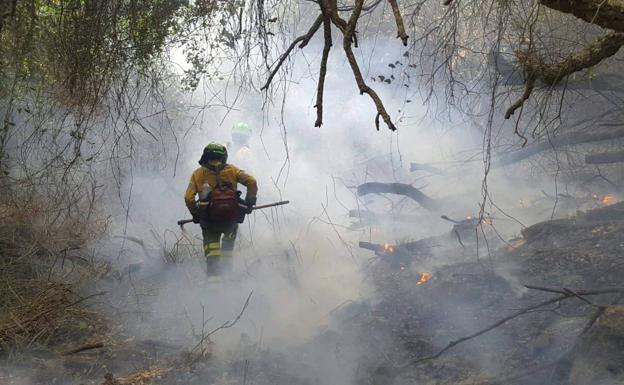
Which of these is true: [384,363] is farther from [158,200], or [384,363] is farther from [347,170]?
[347,170]

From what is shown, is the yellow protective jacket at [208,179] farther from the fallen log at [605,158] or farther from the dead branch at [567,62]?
the fallen log at [605,158]

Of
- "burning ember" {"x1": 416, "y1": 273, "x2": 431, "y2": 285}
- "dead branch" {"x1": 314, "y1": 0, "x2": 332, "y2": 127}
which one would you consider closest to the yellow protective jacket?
"burning ember" {"x1": 416, "y1": 273, "x2": 431, "y2": 285}

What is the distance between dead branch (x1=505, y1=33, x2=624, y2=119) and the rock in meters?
1.60

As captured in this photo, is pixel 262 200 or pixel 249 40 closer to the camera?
pixel 249 40

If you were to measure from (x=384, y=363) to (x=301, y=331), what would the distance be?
1.11 metres

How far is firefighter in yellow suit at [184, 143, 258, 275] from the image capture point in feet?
19.0

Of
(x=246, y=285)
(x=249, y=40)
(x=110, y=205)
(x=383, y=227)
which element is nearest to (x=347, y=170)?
(x=383, y=227)

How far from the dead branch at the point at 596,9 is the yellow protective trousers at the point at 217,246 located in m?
4.12

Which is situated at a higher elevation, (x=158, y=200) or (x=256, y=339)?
(x=158, y=200)

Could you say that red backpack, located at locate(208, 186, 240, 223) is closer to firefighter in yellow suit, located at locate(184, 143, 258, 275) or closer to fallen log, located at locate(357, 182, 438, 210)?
firefighter in yellow suit, located at locate(184, 143, 258, 275)

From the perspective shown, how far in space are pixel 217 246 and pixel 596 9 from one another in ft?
14.5

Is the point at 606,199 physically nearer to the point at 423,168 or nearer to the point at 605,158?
the point at 605,158

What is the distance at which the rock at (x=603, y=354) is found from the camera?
3.18 metres

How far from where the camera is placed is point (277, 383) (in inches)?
164
